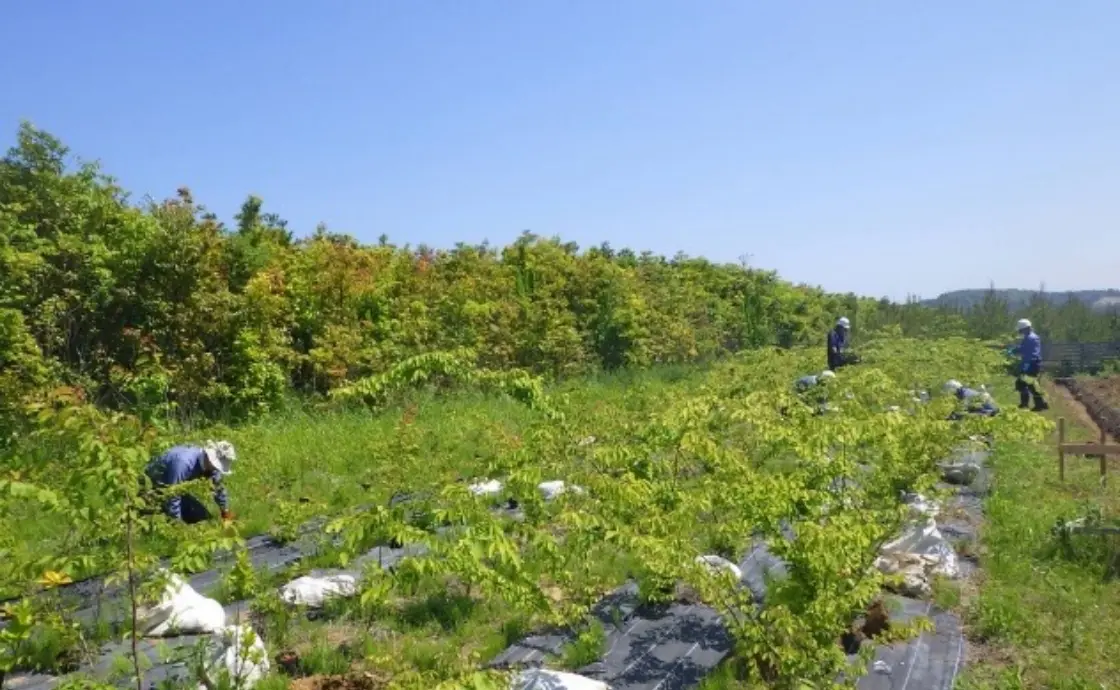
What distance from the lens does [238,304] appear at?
9969mm

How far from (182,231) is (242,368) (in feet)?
5.42

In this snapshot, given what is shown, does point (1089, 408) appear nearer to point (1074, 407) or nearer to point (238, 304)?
point (1074, 407)

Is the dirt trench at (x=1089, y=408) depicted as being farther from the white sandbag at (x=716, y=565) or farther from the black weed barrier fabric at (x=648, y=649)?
the white sandbag at (x=716, y=565)

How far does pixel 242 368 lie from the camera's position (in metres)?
10.1

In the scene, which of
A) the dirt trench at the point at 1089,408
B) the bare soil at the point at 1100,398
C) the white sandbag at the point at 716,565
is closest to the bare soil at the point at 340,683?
the white sandbag at the point at 716,565

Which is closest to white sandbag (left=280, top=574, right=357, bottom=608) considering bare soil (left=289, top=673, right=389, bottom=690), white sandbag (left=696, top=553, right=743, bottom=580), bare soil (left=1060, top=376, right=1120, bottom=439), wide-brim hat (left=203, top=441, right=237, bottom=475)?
bare soil (left=289, top=673, right=389, bottom=690)

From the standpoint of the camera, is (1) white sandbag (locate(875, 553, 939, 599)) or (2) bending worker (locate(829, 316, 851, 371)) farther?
(2) bending worker (locate(829, 316, 851, 371))

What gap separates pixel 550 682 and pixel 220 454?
11.0ft

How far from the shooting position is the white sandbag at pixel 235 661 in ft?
12.2

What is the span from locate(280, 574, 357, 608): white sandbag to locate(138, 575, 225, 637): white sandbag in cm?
41

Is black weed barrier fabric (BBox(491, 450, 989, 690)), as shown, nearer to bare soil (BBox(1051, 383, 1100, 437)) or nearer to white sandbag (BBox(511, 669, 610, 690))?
white sandbag (BBox(511, 669, 610, 690))

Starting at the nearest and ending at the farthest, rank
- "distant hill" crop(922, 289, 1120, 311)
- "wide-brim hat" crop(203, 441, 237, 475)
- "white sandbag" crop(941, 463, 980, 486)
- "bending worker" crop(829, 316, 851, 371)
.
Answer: "wide-brim hat" crop(203, 441, 237, 475)
"white sandbag" crop(941, 463, 980, 486)
"bending worker" crop(829, 316, 851, 371)
"distant hill" crop(922, 289, 1120, 311)

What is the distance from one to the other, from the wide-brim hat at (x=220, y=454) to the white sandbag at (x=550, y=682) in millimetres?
2903

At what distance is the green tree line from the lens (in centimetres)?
862
